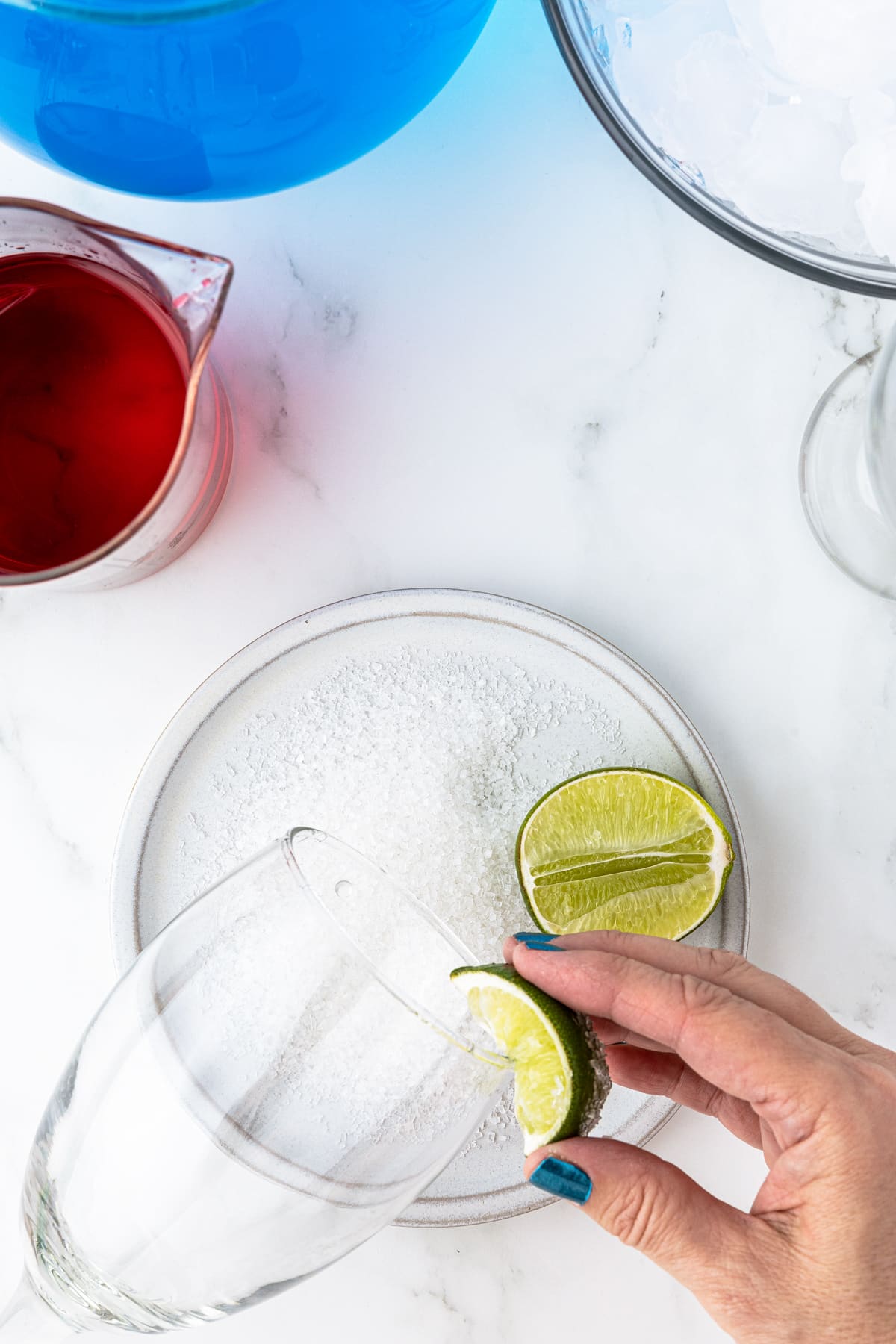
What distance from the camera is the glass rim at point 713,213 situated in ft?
1.94

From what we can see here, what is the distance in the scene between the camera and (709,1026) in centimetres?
51

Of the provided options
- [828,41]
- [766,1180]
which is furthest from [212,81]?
[766,1180]

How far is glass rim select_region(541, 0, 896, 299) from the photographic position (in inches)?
23.3

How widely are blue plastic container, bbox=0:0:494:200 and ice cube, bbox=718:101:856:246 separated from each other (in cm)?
16

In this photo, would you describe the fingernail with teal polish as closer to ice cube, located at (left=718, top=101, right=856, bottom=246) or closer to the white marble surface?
the white marble surface

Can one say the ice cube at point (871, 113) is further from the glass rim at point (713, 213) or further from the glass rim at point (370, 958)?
the glass rim at point (370, 958)

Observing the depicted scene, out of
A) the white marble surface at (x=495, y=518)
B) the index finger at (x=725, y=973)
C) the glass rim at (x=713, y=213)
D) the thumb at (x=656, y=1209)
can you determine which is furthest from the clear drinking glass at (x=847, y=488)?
the thumb at (x=656, y=1209)

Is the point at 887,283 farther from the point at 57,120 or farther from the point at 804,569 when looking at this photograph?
the point at 57,120

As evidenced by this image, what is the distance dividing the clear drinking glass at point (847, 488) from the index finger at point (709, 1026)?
32cm

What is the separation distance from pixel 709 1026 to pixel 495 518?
0.34 meters

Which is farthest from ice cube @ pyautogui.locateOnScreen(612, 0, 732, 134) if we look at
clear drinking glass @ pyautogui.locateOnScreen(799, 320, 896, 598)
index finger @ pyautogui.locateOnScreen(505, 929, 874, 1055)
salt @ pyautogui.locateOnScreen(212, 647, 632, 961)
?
index finger @ pyautogui.locateOnScreen(505, 929, 874, 1055)

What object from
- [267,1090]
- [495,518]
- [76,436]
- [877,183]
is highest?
[877,183]

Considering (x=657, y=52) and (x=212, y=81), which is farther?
(x=657, y=52)

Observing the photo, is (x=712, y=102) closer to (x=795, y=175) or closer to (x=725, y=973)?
(x=795, y=175)
